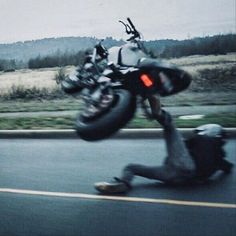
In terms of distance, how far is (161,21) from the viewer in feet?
17.5

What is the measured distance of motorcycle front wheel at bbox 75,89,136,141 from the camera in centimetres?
386

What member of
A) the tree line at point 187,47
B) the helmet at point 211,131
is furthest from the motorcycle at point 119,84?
the helmet at point 211,131

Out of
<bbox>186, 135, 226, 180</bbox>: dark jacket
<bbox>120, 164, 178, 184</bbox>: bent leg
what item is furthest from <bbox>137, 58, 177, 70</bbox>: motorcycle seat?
<bbox>120, 164, 178, 184</bbox>: bent leg

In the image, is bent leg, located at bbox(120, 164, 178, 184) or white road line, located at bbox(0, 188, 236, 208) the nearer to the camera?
white road line, located at bbox(0, 188, 236, 208)

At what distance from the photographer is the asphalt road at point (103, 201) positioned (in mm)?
3783

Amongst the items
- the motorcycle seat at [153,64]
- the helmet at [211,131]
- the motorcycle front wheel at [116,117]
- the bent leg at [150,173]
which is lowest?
the bent leg at [150,173]

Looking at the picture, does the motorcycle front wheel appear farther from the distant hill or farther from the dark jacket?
the distant hill

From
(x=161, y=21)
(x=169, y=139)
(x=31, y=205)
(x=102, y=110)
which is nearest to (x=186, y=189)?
(x=169, y=139)

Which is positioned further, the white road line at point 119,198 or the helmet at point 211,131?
the helmet at point 211,131

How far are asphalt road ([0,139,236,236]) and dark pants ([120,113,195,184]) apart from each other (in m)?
0.11

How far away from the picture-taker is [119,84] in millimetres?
3977

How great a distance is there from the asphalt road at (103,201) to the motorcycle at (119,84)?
2.38 feet

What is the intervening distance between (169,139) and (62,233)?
1.38m

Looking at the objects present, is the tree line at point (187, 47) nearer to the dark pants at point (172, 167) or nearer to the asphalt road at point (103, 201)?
the dark pants at point (172, 167)
